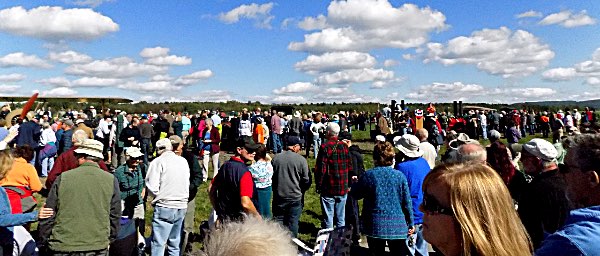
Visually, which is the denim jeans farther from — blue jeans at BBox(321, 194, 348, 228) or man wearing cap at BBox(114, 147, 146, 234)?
man wearing cap at BBox(114, 147, 146, 234)

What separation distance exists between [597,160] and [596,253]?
488mm

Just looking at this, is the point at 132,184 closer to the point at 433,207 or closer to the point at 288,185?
the point at 288,185

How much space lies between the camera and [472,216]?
1641mm

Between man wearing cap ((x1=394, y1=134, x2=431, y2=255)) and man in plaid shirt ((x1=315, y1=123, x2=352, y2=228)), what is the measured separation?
1.33 meters

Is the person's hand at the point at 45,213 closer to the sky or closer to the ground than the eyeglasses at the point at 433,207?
closer to the ground

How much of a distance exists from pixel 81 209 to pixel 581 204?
3796 millimetres

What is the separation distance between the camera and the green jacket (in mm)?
3992

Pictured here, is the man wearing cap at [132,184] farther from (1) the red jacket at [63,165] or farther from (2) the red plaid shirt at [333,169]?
(2) the red plaid shirt at [333,169]

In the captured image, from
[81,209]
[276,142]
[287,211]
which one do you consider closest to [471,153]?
[287,211]

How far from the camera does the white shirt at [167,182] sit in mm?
5273

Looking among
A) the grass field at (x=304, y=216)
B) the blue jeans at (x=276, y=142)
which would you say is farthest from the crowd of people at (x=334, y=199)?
the blue jeans at (x=276, y=142)

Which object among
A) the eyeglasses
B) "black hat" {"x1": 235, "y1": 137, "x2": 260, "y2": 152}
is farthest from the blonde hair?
the eyeglasses

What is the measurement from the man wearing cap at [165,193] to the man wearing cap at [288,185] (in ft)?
Answer: 3.92

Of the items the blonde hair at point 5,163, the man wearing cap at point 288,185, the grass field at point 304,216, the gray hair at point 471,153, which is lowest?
the grass field at point 304,216
